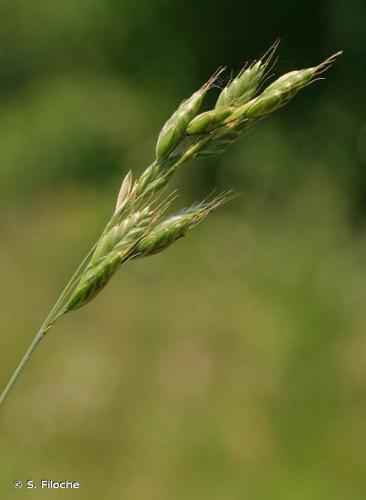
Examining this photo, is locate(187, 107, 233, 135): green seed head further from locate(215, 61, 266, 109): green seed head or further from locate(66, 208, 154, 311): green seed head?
locate(66, 208, 154, 311): green seed head

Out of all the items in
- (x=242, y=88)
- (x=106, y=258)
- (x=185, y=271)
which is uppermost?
(x=185, y=271)

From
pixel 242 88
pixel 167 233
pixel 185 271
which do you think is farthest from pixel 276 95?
pixel 185 271

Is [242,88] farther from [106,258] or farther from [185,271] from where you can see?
[185,271]

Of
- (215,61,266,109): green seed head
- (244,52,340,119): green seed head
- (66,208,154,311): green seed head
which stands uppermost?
(215,61,266,109): green seed head

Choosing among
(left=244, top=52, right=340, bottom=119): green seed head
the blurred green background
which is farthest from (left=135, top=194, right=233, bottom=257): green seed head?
the blurred green background

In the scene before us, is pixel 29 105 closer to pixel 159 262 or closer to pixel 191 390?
pixel 159 262
